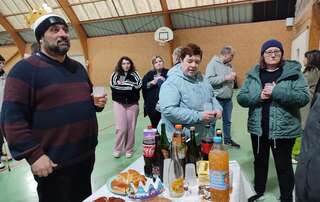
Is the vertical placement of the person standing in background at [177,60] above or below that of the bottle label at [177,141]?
above

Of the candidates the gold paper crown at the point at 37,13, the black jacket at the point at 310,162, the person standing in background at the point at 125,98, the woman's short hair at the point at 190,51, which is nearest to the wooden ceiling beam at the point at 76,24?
the person standing in background at the point at 125,98

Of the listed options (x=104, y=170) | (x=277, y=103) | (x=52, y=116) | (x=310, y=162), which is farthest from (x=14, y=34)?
(x=310, y=162)

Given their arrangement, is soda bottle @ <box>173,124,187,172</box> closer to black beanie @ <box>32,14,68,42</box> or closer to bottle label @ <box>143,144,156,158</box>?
bottle label @ <box>143,144,156,158</box>

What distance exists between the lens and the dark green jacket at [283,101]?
2.14 m

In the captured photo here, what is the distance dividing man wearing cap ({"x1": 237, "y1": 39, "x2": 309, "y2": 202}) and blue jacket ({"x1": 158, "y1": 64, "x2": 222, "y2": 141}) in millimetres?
536

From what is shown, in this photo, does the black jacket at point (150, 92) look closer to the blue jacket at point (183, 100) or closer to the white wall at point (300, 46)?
the blue jacket at point (183, 100)

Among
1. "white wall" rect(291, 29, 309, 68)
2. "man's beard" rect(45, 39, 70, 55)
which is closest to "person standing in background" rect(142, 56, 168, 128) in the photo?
"man's beard" rect(45, 39, 70, 55)

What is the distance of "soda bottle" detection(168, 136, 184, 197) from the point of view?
1355 mm

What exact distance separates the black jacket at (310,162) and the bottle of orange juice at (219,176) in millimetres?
444

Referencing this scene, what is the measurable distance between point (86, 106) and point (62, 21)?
56cm

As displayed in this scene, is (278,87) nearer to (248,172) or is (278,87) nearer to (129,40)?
(248,172)

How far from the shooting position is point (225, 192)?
125 cm

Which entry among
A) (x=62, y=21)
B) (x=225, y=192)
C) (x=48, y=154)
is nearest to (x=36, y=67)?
(x=62, y=21)

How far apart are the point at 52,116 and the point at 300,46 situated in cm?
965
